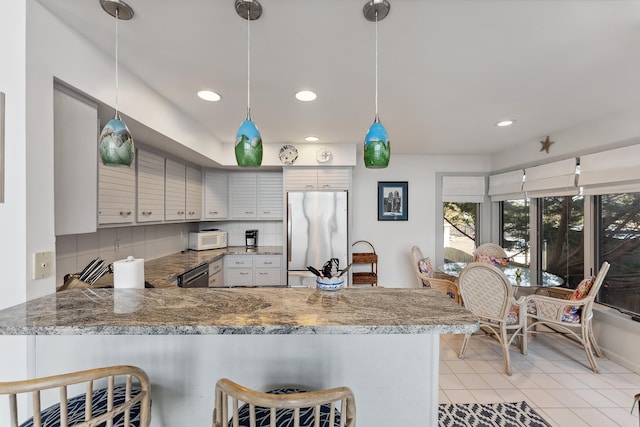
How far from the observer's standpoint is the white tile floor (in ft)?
6.50

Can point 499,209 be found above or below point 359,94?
below

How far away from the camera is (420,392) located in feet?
3.91

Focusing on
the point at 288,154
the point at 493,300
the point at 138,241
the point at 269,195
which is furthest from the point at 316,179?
the point at 493,300

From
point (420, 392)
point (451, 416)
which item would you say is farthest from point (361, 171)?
point (420, 392)

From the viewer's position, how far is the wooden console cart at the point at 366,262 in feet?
13.2

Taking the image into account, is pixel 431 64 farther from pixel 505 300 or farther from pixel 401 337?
pixel 505 300

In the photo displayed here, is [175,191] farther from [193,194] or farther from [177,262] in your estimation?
[177,262]

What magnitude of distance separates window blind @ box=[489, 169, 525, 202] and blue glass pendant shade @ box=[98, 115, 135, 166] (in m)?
4.16

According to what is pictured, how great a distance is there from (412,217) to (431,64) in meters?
2.98

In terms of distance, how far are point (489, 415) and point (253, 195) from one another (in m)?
3.46

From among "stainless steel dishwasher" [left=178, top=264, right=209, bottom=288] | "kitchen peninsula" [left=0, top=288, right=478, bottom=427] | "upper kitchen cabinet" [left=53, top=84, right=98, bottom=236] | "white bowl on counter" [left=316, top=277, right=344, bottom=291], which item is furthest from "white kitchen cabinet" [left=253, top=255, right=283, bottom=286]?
"kitchen peninsula" [left=0, top=288, right=478, bottom=427]

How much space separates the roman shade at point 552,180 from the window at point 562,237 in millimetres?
167

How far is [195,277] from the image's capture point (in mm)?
2887

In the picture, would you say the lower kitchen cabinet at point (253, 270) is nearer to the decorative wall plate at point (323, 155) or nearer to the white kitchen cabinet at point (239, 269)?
the white kitchen cabinet at point (239, 269)
